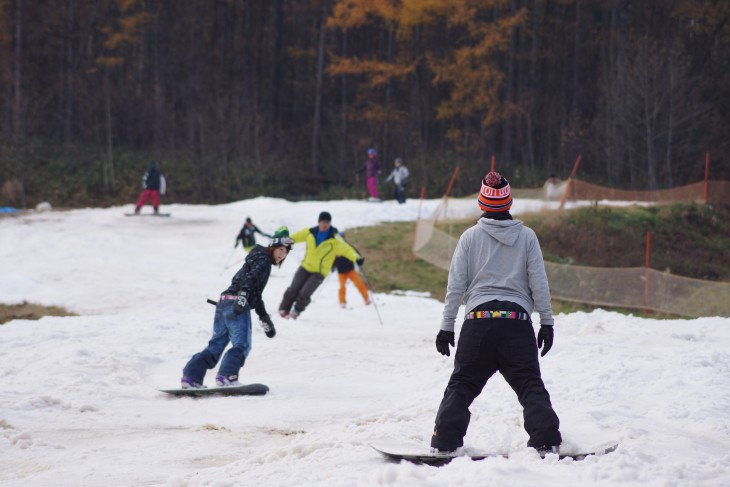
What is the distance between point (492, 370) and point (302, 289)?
8925mm

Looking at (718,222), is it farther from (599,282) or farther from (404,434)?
(404,434)

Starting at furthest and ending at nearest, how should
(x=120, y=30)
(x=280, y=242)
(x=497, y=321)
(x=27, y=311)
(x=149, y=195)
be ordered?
(x=120, y=30), (x=149, y=195), (x=27, y=311), (x=280, y=242), (x=497, y=321)

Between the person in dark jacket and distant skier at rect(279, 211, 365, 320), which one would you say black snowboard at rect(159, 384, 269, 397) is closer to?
the person in dark jacket

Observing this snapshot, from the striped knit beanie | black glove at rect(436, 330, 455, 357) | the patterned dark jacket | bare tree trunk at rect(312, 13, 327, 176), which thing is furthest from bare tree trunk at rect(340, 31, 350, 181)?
black glove at rect(436, 330, 455, 357)

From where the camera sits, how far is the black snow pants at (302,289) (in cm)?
1430

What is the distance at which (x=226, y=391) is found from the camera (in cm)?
857

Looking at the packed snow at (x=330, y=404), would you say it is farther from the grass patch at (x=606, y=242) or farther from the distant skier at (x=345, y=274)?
the grass patch at (x=606, y=242)

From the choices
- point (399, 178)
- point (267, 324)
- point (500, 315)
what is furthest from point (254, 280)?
point (399, 178)

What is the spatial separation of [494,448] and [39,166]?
33.0m

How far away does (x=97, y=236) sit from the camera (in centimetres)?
2214

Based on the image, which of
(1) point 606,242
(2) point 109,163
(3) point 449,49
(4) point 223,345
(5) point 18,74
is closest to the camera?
(4) point 223,345

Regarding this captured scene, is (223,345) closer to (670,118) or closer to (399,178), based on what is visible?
(399,178)

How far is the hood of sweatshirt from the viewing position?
5711mm

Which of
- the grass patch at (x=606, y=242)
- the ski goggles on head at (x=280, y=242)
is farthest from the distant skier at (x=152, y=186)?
the ski goggles on head at (x=280, y=242)
